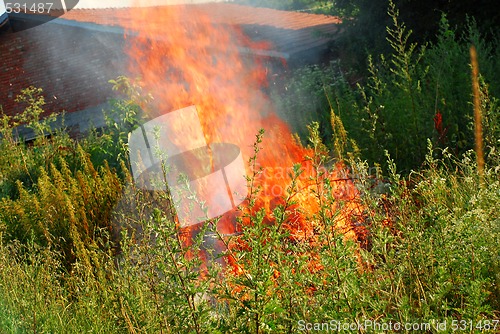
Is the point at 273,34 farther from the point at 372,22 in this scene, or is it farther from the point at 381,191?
the point at 381,191

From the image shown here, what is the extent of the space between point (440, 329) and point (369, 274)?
0.85m

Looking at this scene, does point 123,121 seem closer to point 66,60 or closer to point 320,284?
point 320,284

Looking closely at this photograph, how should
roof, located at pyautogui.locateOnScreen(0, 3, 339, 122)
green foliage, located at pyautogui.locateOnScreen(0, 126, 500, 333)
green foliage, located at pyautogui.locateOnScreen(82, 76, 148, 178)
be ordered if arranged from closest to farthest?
green foliage, located at pyautogui.locateOnScreen(0, 126, 500, 333) < green foliage, located at pyautogui.locateOnScreen(82, 76, 148, 178) < roof, located at pyautogui.locateOnScreen(0, 3, 339, 122)

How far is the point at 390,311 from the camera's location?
3.21 meters

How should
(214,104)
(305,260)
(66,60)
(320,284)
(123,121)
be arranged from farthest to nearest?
1. (66,60)
2. (123,121)
3. (214,104)
4. (305,260)
5. (320,284)

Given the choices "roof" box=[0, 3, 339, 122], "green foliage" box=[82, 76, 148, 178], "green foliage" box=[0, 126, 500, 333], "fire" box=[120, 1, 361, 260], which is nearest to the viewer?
"green foliage" box=[0, 126, 500, 333]

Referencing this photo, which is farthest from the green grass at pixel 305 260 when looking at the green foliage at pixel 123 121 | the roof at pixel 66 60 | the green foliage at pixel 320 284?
the roof at pixel 66 60

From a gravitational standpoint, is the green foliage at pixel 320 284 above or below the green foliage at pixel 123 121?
above

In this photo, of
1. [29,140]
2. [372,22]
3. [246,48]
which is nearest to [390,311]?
[372,22]

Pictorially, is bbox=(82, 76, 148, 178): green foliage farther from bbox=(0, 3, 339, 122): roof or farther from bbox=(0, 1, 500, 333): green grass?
bbox=(0, 3, 339, 122): roof

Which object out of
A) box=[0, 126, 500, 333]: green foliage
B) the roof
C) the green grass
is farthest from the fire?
the roof

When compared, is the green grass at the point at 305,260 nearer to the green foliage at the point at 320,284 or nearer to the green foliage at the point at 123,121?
the green foliage at the point at 320,284

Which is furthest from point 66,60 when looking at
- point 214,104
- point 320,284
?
point 320,284

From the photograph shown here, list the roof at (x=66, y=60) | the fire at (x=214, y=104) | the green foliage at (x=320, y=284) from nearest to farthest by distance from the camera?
the green foliage at (x=320, y=284) < the fire at (x=214, y=104) < the roof at (x=66, y=60)
